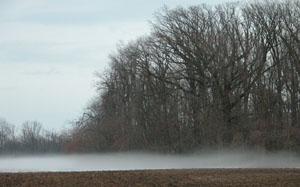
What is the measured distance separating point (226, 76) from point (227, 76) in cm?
12

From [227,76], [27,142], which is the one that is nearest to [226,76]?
[227,76]

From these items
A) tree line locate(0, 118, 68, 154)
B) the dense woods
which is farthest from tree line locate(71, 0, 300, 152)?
tree line locate(0, 118, 68, 154)

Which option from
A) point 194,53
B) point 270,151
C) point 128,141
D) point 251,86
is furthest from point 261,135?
point 128,141

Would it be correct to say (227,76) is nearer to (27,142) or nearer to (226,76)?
(226,76)

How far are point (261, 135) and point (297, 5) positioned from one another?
12234mm

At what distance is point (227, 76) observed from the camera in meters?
47.9

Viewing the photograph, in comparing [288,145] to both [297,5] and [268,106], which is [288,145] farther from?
[297,5]

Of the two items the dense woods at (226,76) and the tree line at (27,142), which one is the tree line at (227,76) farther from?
the tree line at (27,142)

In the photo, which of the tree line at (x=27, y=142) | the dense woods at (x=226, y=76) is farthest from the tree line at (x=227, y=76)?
the tree line at (x=27, y=142)

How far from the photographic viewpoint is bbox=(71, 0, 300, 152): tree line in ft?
148

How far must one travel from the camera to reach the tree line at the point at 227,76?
148 feet

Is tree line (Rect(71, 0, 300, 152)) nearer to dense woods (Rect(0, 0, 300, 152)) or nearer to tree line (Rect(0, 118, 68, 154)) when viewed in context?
dense woods (Rect(0, 0, 300, 152))

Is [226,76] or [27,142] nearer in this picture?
[226,76]

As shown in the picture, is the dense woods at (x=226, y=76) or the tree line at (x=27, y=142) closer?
the dense woods at (x=226, y=76)
